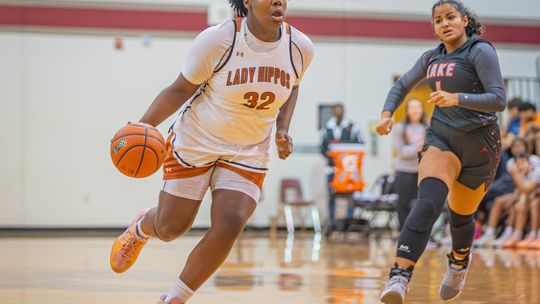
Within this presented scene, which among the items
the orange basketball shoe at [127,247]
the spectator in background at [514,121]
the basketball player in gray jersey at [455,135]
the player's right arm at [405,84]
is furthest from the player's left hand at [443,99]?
the spectator in background at [514,121]

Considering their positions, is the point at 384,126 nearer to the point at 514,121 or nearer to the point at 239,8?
the point at 239,8

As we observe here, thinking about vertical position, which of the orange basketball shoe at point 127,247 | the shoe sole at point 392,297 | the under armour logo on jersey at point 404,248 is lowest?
the orange basketball shoe at point 127,247

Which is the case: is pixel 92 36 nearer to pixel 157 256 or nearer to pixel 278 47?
pixel 157 256

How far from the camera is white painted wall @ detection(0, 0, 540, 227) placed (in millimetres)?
14641

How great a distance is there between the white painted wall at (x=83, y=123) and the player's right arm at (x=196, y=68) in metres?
11.1

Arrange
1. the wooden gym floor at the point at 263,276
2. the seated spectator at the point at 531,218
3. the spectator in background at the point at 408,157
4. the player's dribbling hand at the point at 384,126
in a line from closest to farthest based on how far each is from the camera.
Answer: the player's dribbling hand at the point at 384,126 → the wooden gym floor at the point at 263,276 → the spectator in background at the point at 408,157 → the seated spectator at the point at 531,218

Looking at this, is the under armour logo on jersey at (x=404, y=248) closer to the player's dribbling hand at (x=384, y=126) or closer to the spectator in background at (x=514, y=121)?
the player's dribbling hand at (x=384, y=126)

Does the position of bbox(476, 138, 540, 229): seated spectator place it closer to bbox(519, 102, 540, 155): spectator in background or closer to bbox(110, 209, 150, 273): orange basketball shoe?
bbox(519, 102, 540, 155): spectator in background

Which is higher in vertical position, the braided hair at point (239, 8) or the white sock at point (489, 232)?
the braided hair at point (239, 8)

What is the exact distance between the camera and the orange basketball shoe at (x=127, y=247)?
4.77 metres

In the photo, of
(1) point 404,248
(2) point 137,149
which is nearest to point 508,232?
(1) point 404,248

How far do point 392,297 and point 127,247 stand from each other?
161cm

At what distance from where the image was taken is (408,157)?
9414 millimetres

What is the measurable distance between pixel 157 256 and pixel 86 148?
656cm
